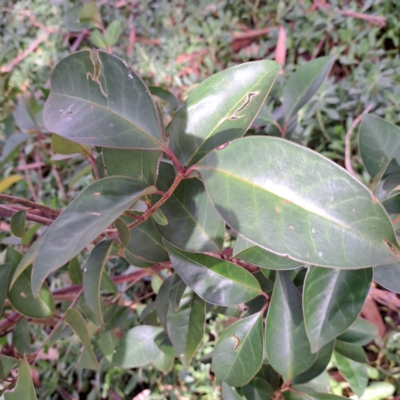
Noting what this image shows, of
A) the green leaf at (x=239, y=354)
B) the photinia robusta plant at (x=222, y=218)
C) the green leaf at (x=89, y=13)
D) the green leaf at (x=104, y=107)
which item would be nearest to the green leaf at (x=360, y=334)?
the photinia robusta plant at (x=222, y=218)

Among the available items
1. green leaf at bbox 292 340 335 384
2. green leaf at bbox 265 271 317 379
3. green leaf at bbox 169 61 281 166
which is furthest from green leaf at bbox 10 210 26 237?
green leaf at bbox 292 340 335 384

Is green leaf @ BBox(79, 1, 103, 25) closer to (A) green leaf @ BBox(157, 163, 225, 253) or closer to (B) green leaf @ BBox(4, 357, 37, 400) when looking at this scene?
(A) green leaf @ BBox(157, 163, 225, 253)

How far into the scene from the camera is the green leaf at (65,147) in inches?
29.1

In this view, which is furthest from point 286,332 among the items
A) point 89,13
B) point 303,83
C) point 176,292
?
point 89,13

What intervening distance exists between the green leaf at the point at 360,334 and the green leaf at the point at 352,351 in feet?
0.09

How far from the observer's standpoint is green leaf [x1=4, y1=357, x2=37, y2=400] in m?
0.57

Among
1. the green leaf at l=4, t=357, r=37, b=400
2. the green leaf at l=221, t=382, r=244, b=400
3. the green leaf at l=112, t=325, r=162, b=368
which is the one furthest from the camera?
the green leaf at l=112, t=325, r=162, b=368

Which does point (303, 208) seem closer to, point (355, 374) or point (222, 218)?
point (222, 218)

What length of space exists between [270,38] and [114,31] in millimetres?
804

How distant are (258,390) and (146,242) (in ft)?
1.22

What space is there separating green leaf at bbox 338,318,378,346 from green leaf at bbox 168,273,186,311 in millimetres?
405

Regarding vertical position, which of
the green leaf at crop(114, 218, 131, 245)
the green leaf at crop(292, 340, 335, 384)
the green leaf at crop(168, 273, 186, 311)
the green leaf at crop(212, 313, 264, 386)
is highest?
the green leaf at crop(114, 218, 131, 245)

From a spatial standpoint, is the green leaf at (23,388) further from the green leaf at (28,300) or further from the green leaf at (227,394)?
the green leaf at (227,394)

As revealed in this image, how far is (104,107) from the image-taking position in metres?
0.47
